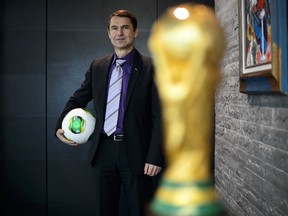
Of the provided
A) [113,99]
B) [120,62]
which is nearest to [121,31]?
[120,62]

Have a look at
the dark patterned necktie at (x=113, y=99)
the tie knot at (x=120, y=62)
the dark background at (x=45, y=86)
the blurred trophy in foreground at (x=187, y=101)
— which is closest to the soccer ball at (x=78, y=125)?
the dark patterned necktie at (x=113, y=99)

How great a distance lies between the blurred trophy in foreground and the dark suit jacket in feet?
5.69

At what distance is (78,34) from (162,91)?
3.54 m

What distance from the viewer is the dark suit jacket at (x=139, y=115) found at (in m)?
2.18

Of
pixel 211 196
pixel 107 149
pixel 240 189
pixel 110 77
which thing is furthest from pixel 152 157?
pixel 211 196

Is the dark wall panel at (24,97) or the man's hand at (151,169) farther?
the dark wall panel at (24,97)

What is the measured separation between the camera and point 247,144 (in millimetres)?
2512

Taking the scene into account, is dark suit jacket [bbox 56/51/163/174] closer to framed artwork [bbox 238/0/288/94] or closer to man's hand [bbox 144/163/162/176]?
Answer: man's hand [bbox 144/163/162/176]

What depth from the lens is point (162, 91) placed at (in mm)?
400

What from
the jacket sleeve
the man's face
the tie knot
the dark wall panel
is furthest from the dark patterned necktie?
the dark wall panel

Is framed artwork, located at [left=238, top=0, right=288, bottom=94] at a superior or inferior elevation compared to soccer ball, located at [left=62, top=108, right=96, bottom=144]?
superior

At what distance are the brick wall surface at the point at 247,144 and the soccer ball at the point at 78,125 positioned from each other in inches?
36.8

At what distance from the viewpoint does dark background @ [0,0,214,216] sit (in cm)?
380

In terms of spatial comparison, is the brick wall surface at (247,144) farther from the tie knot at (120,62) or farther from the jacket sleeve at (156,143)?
the tie knot at (120,62)
